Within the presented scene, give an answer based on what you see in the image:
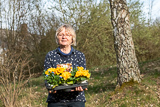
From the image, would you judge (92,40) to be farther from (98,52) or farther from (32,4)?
(32,4)

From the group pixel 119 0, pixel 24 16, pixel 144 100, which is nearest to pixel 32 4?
pixel 24 16

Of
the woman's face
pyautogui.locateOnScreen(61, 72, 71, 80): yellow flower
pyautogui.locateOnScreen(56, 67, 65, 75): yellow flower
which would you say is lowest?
pyautogui.locateOnScreen(61, 72, 71, 80): yellow flower

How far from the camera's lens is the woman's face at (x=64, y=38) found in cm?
261

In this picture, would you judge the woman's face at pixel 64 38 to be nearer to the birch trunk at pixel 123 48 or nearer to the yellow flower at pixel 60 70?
the yellow flower at pixel 60 70

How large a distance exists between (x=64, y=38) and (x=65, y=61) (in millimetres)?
335

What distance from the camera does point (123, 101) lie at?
17.4 ft

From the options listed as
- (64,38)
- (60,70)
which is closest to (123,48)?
(64,38)

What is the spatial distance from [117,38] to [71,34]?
12.0 feet

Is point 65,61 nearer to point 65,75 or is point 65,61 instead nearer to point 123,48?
point 65,75

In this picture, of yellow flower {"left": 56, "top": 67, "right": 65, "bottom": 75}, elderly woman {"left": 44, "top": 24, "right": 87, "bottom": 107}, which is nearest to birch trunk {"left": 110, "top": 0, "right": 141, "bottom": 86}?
elderly woman {"left": 44, "top": 24, "right": 87, "bottom": 107}

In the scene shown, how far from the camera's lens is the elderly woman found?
94.5 inches

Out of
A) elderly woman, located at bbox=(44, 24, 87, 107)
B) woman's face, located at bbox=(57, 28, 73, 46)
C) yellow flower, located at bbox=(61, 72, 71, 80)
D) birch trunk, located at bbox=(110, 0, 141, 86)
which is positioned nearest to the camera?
yellow flower, located at bbox=(61, 72, 71, 80)

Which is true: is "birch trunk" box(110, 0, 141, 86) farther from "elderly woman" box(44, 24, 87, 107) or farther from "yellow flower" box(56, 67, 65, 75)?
"yellow flower" box(56, 67, 65, 75)

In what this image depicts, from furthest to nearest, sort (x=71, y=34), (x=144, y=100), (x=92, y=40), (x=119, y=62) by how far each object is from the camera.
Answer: (x=92, y=40), (x=119, y=62), (x=144, y=100), (x=71, y=34)
